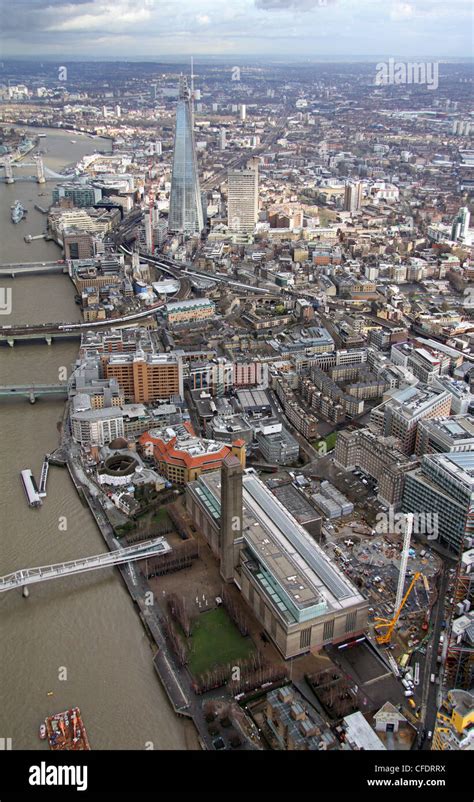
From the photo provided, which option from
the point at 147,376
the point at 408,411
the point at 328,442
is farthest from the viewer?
the point at 147,376

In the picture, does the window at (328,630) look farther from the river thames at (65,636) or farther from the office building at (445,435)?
the office building at (445,435)

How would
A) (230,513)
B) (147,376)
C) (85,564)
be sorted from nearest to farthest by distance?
1. (230,513)
2. (85,564)
3. (147,376)

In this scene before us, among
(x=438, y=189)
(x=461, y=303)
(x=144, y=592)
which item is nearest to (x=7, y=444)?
(x=144, y=592)

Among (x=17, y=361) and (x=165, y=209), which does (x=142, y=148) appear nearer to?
(x=165, y=209)

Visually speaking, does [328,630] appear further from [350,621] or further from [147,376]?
[147,376]

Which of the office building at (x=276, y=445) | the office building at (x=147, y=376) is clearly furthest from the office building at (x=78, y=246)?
the office building at (x=276, y=445)

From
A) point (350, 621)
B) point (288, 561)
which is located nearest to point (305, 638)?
point (350, 621)

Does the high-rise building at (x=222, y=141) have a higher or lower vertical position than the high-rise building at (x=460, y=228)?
higher
